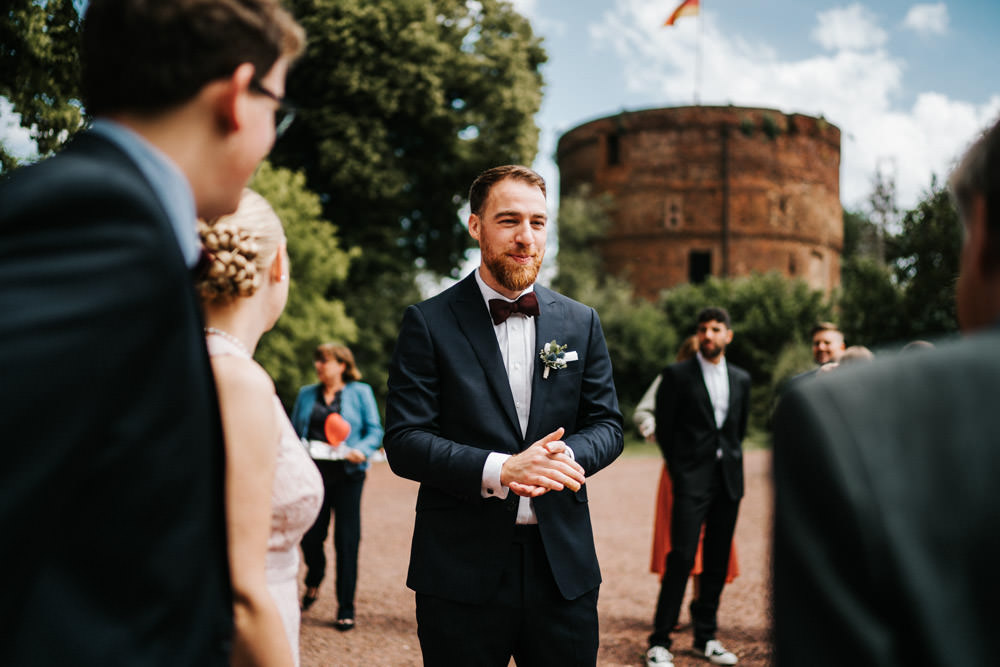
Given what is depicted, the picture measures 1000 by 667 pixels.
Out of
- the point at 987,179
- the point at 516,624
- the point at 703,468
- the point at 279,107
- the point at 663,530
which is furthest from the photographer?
the point at 663,530

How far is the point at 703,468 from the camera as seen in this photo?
680cm

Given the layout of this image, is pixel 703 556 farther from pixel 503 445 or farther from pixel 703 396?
pixel 503 445

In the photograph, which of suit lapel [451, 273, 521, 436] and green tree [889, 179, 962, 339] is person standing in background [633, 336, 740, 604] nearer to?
suit lapel [451, 273, 521, 436]

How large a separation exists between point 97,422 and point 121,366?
0.28 feet

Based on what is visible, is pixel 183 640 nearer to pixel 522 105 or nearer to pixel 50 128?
pixel 50 128

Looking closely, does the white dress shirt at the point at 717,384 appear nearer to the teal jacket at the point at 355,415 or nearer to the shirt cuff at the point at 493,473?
the teal jacket at the point at 355,415

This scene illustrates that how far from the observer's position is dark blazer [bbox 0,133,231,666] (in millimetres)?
1078

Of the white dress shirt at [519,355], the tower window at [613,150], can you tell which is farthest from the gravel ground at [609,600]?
the tower window at [613,150]

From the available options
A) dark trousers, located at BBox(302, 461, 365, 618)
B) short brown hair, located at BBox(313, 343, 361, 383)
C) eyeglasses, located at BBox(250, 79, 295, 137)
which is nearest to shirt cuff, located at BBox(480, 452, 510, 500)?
eyeglasses, located at BBox(250, 79, 295, 137)

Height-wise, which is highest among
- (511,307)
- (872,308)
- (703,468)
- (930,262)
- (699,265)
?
(699,265)

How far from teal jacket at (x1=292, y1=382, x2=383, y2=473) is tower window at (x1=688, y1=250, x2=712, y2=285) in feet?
118

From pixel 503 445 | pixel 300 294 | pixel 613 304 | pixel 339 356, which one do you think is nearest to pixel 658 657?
pixel 503 445

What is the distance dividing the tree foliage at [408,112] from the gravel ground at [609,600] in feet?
38.4

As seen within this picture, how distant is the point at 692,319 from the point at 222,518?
114ft
